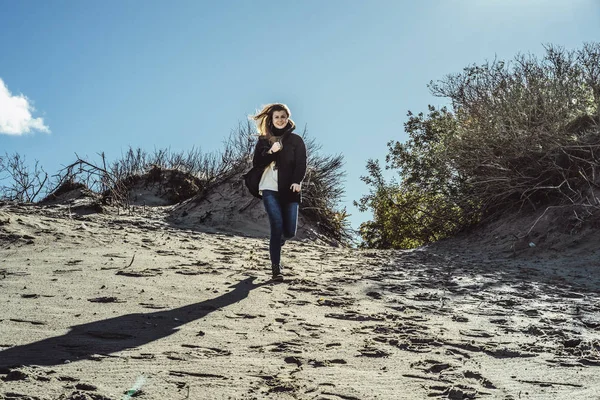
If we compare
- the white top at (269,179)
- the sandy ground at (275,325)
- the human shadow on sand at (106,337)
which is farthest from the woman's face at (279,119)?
the human shadow on sand at (106,337)

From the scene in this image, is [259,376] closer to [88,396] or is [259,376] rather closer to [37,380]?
[88,396]

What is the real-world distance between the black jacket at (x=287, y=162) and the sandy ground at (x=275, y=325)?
3.01 ft

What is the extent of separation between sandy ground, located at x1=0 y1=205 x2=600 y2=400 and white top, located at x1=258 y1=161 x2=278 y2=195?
3.08 feet

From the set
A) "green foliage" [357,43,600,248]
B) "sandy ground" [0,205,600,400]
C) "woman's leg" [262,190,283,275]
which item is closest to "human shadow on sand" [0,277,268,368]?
"sandy ground" [0,205,600,400]

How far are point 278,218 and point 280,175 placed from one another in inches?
16.9

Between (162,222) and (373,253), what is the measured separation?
4.22 m

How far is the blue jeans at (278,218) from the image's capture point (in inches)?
226

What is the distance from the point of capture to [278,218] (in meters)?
5.71

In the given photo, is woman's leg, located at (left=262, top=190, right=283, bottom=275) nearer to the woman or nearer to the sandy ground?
the woman

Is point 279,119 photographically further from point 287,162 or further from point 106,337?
point 106,337

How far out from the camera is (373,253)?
367 inches

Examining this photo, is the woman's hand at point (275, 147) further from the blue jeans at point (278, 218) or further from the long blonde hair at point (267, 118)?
the blue jeans at point (278, 218)

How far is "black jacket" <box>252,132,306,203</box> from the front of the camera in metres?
5.76

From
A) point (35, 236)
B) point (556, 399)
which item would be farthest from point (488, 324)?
point (35, 236)
